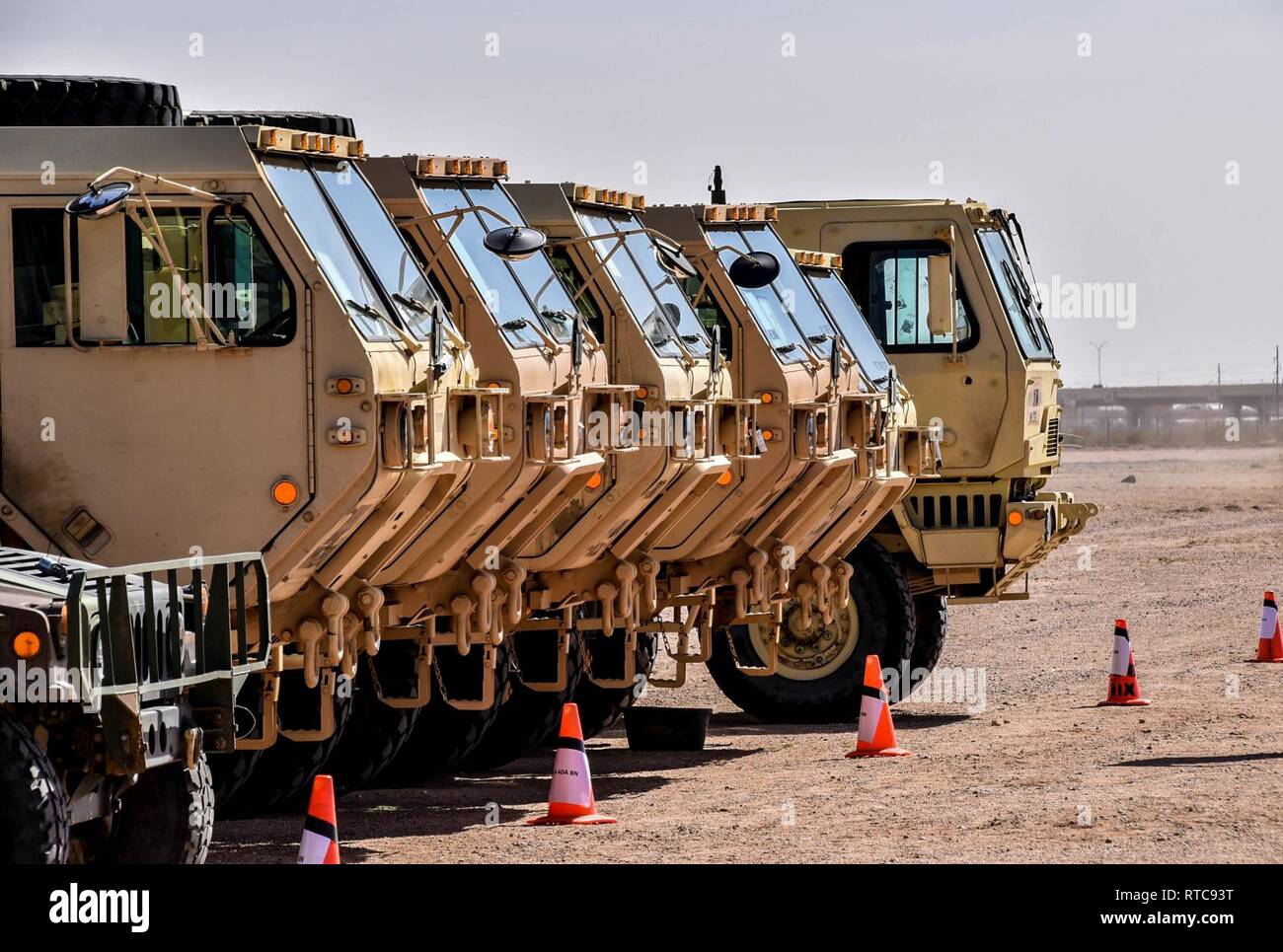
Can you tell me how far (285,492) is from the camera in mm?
10875

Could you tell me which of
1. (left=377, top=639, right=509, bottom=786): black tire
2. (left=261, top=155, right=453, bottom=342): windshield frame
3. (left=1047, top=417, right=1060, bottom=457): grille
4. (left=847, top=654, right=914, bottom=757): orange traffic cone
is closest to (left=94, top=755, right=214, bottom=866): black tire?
(left=261, top=155, right=453, bottom=342): windshield frame

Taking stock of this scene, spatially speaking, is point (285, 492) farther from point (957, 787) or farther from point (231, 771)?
point (957, 787)

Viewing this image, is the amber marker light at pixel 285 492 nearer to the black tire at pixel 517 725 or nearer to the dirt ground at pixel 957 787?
the dirt ground at pixel 957 787

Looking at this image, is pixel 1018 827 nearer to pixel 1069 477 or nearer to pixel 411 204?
pixel 411 204

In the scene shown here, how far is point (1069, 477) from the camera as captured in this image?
218 feet

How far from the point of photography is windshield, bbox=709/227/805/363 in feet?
52.2

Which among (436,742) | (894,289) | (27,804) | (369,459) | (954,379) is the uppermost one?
(894,289)

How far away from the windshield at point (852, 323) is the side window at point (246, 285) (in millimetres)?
6617

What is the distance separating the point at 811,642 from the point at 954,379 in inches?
79.6

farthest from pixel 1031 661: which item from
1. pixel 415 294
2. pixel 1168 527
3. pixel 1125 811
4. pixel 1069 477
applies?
pixel 1069 477

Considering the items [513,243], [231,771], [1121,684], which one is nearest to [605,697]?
[1121,684]

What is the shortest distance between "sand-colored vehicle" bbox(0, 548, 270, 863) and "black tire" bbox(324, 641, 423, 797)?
3.81 meters

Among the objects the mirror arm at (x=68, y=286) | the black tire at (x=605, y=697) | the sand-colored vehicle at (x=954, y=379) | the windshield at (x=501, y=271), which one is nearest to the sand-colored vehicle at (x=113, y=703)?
the mirror arm at (x=68, y=286)

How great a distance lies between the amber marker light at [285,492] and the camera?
10859 mm
